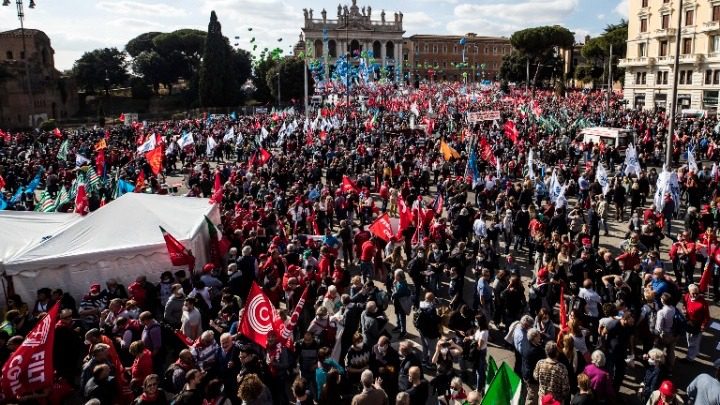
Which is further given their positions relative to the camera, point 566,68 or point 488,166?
point 566,68

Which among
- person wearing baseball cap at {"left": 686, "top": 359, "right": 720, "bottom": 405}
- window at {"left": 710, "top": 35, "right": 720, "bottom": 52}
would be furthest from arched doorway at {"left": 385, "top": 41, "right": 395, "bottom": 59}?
person wearing baseball cap at {"left": 686, "top": 359, "right": 720, "bottom": 405}

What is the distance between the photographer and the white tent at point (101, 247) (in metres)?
9.14

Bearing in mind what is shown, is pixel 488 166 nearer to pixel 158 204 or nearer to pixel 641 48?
pixel 158 204

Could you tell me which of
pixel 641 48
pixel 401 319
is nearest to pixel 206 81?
pixel 641 48

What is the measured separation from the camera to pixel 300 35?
371ft

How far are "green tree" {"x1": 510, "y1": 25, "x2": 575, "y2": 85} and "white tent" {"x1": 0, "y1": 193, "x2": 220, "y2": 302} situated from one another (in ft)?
253

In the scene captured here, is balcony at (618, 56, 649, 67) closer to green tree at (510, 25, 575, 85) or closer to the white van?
green tree at (510, 25, 575, 85)

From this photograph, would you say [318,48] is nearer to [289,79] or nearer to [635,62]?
[289,79]

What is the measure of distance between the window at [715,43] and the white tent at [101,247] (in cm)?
4671

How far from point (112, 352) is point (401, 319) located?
13.9ft

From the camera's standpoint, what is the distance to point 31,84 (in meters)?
52.6

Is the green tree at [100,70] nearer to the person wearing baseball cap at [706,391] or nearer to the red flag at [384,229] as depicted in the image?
the red flag at [384,229]

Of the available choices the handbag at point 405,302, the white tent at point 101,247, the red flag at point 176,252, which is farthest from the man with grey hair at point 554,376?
the white tent at point 101,247

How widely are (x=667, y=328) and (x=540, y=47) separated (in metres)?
85.9
